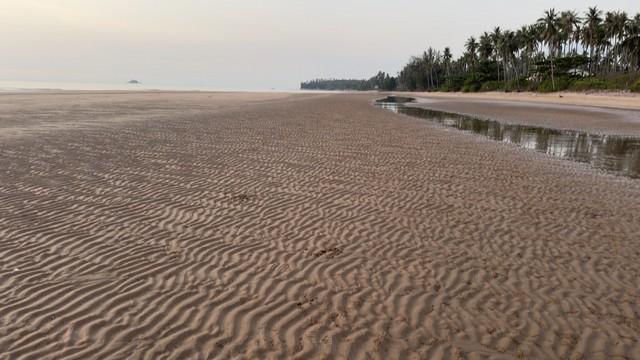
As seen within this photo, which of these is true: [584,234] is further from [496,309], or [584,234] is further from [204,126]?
[204,126]

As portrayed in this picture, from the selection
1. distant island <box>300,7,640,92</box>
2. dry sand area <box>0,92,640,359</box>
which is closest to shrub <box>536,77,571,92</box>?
distant island <box>300,7,640,92</box>

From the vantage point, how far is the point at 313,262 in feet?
23.5

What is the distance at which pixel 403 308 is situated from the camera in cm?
575

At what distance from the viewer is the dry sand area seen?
504 cm

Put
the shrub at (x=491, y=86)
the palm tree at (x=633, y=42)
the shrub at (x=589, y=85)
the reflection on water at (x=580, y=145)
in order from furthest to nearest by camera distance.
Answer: the shrub at (x=491, y=86) < the palm tree at (x=633, y=42) < the shrub at (x=589, y=85) < the reflection on water at (x=580, y=145)

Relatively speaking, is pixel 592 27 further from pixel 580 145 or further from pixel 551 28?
pixel 580 145

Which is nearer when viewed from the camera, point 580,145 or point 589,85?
point 580,145

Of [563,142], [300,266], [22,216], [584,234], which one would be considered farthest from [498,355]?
[563,142]

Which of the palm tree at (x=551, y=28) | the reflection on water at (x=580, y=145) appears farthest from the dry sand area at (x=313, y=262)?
the palm tree at (x=551, y=28)

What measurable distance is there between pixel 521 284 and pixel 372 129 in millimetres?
21454

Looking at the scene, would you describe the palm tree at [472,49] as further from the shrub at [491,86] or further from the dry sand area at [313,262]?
the dry sand area at [313,262]

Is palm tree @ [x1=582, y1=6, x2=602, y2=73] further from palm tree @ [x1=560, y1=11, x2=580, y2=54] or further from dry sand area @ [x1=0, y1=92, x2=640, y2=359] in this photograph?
dry sand area @ [x1=0, y1=92, x2=640, y2=359]

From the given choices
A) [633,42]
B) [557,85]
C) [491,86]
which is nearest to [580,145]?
[557,85]

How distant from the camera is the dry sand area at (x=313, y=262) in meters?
5.04
